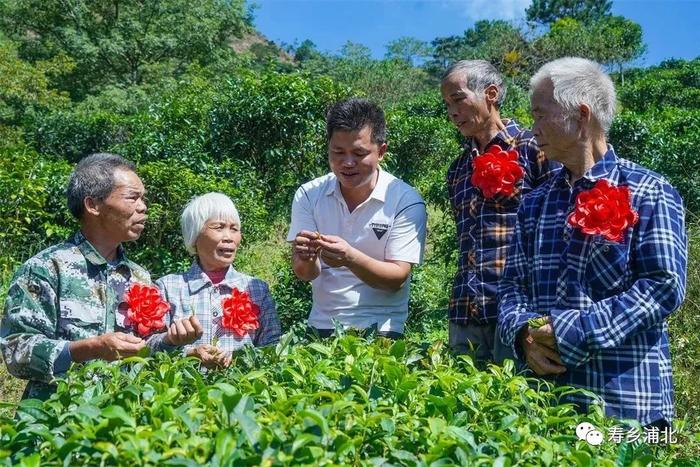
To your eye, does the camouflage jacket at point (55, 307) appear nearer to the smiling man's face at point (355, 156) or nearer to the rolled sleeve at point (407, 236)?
the smiling man's face at point (355, 156)

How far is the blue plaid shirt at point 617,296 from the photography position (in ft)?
7.01

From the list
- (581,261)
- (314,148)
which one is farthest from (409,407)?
(314,148)

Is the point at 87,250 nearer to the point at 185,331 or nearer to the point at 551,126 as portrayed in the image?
the point at 185,331

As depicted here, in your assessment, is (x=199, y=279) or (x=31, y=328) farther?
(x=199, y=279)

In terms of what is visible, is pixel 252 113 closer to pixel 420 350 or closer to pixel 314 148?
pixel 314 148

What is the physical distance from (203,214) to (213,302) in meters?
0.35

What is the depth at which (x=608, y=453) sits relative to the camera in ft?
5.22

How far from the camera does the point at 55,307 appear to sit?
2564 millimetres

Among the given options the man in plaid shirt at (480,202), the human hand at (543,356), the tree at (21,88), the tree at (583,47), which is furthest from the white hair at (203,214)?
the tree at (583,47)

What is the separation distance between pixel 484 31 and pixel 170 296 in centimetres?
5916

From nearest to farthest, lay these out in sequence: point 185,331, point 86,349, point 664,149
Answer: point 86,349, point 185,331, point 664,149

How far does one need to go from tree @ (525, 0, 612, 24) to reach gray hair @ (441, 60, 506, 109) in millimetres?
55624

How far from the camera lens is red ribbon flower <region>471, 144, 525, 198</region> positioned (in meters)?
2.79

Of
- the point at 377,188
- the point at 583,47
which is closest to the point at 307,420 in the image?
the point at 377,188
